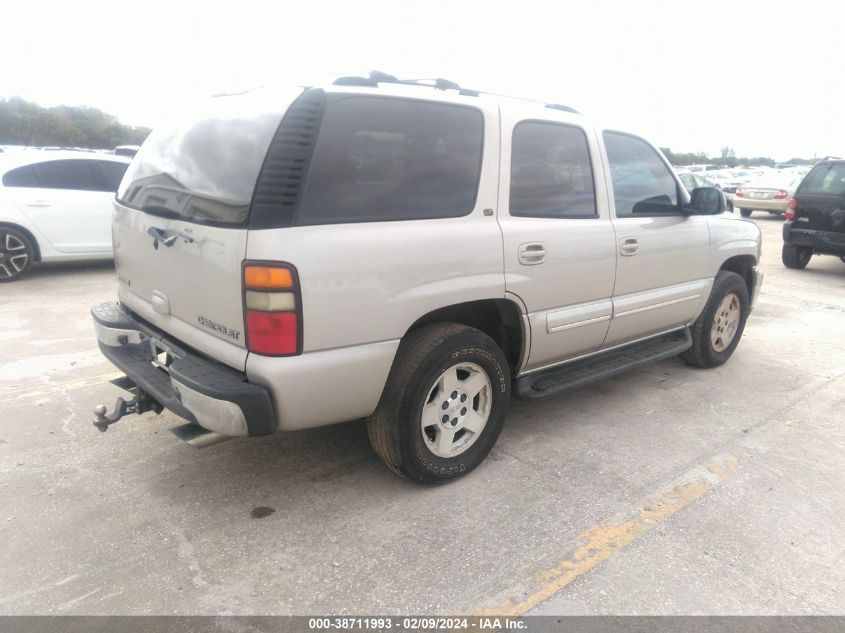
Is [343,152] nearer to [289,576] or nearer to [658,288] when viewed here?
[289,576]

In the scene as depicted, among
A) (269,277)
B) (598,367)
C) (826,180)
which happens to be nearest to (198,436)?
(269,277)

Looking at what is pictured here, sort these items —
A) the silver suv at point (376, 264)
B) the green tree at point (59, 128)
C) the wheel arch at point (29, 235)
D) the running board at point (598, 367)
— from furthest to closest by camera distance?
the green tree at point (59, 128)
the wheel arch at point (29, 235)
the running board at point (598, 367)
the silver suv at point (376, 264)

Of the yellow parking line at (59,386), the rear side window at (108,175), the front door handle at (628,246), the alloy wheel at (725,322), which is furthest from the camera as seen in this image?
the rear side window at (108,175)

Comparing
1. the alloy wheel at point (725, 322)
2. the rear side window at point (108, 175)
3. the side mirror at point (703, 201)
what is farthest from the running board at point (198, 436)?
the rear side window at point (108, 175)

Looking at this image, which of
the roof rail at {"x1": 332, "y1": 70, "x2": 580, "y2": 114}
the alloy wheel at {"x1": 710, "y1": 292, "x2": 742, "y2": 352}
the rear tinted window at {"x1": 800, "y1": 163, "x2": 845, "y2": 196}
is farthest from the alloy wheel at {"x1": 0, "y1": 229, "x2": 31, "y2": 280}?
the rear tinted window at {"x1": 800, "y1": 163, "x2": 845, "y2": 196}

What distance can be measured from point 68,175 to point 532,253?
23.2 feet

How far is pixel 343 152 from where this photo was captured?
2586 millimetres

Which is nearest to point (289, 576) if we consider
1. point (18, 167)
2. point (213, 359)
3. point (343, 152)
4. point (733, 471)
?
point (213, 359)

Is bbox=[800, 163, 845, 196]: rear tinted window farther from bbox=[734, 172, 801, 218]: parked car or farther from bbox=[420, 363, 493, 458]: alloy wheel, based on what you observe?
bbox=[734, 172, 801, 218]: parked car

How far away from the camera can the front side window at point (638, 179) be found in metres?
3.86

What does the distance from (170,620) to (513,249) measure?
7.22 feet

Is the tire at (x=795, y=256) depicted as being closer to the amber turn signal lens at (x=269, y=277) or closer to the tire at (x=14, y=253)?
the amber turn signal lens at (x=269, y=277)

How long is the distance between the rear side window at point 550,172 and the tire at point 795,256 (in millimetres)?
8232

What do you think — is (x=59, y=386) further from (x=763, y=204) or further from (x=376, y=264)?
(x=763, y=204)
